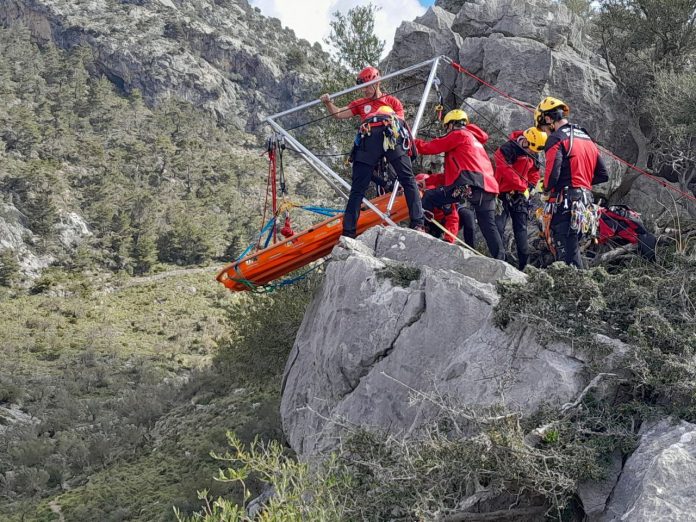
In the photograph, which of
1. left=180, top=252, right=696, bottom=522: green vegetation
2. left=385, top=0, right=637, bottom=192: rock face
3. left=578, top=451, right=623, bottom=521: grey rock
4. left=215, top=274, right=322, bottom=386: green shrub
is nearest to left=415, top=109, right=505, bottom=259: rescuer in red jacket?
left=180, top=252, right=696, bottom=522: green vegetation

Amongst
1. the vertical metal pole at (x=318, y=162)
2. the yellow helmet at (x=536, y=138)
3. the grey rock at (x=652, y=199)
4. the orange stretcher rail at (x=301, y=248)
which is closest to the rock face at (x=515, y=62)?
the grey rock at (x=652, y=199)

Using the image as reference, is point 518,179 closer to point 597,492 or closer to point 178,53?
point 597,492

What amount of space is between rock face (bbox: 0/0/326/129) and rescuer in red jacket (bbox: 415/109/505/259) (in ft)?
237

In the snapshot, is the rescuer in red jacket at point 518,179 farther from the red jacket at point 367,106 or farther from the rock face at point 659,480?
the rock face at point 659,480

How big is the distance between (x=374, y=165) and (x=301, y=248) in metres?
1.55

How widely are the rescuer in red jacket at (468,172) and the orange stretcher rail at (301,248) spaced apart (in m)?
0.95

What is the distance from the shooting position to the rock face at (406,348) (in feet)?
15.4

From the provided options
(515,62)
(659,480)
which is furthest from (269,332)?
(659,480)

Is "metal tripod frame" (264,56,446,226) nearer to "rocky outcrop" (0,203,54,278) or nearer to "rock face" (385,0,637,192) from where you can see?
"rock face" (385,0,637,192)

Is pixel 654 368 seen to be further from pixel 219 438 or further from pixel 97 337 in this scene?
pixel 97 337

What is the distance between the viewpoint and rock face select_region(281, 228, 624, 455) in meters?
4.69

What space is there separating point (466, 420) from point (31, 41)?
83645 millimetres

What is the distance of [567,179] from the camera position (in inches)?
281

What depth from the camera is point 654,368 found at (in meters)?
4.29
